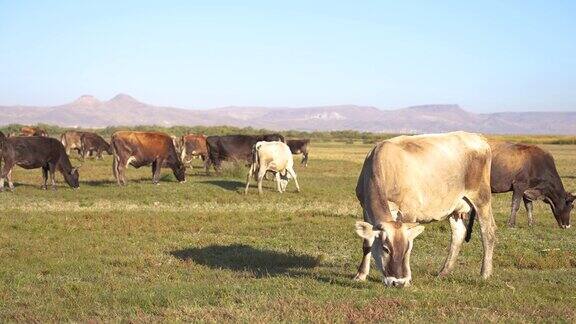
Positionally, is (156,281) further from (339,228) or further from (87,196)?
(87,196)

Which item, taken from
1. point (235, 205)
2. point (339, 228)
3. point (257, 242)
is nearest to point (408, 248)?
point (257, 242)

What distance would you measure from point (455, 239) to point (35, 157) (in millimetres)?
18827

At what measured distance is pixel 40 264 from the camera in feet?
39.0

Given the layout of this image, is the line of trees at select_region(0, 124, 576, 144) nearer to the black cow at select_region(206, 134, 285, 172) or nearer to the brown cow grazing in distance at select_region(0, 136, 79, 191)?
the black cow at select_region(206, 134, 285, 172)

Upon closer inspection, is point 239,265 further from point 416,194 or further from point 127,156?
point 127,156

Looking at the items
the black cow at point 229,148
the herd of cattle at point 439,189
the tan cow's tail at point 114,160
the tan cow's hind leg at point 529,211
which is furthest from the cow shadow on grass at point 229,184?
the tan cow's hind leg at point 529,211

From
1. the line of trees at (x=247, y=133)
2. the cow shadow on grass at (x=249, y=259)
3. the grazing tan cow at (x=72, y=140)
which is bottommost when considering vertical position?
the line of trees at (x=247, y=133)

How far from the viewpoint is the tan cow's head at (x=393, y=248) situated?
28.7ft

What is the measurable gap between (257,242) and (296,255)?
1.81 meters

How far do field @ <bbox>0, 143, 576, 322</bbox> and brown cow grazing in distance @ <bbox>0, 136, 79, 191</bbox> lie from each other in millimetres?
1944

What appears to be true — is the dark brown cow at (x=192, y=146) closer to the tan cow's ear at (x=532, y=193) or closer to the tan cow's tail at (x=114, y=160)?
the tan cow's tail at (x=114, y=160)

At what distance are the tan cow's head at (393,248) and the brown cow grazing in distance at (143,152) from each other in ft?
62.8

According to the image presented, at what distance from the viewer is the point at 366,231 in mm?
9062

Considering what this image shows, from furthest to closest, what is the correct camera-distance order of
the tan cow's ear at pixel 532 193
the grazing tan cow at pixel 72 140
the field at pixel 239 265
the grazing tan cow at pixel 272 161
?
the grazing tan cow at pixel 72 140 < the grazing tan cow at pixel 272 161 < the tan cow's ear at pixel 532 193 < the field at pixel 239 265
